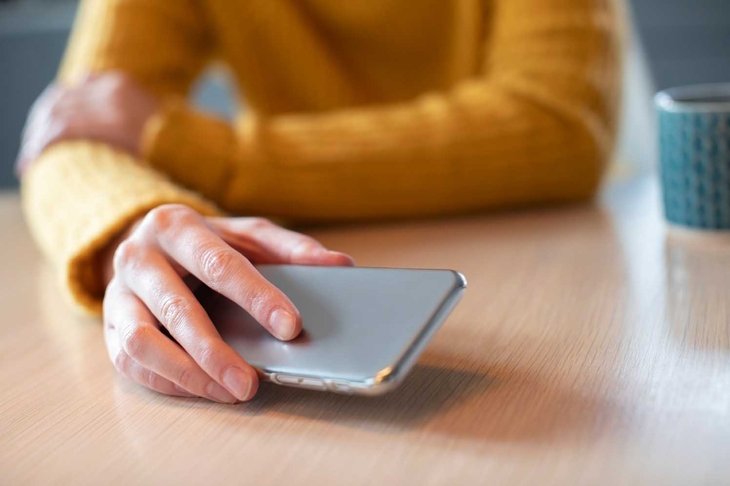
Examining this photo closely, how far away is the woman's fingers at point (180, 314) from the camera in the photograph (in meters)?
0.44

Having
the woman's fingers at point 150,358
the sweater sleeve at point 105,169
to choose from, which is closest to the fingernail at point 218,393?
the woman's fingers at point 150,358

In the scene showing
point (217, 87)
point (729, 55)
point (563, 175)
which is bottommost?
point (729, 55)

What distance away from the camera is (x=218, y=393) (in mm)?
451

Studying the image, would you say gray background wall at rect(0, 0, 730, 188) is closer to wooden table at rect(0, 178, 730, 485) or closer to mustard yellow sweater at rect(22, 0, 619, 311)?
mustard yellow sweater at rect(22, 0, 619, 311)

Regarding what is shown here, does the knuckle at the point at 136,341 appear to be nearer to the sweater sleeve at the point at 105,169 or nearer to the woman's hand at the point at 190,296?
the woman's hand at the point at 190,296

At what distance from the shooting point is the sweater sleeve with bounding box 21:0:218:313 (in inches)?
25.2

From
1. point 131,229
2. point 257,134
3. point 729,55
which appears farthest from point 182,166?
point 729,55

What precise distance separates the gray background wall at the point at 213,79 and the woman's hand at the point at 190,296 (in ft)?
4.92

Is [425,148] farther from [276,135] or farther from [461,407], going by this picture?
[461,407]

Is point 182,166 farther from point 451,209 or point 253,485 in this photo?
point 253,485

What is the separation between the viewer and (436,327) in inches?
16.5

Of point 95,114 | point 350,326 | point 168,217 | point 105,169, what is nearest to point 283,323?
point 350,326

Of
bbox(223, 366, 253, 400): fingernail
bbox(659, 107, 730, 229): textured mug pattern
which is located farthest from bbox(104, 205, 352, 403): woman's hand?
bbox(659, 107, 730, 229): textured mug pattern

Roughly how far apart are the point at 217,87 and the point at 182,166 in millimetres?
1242
